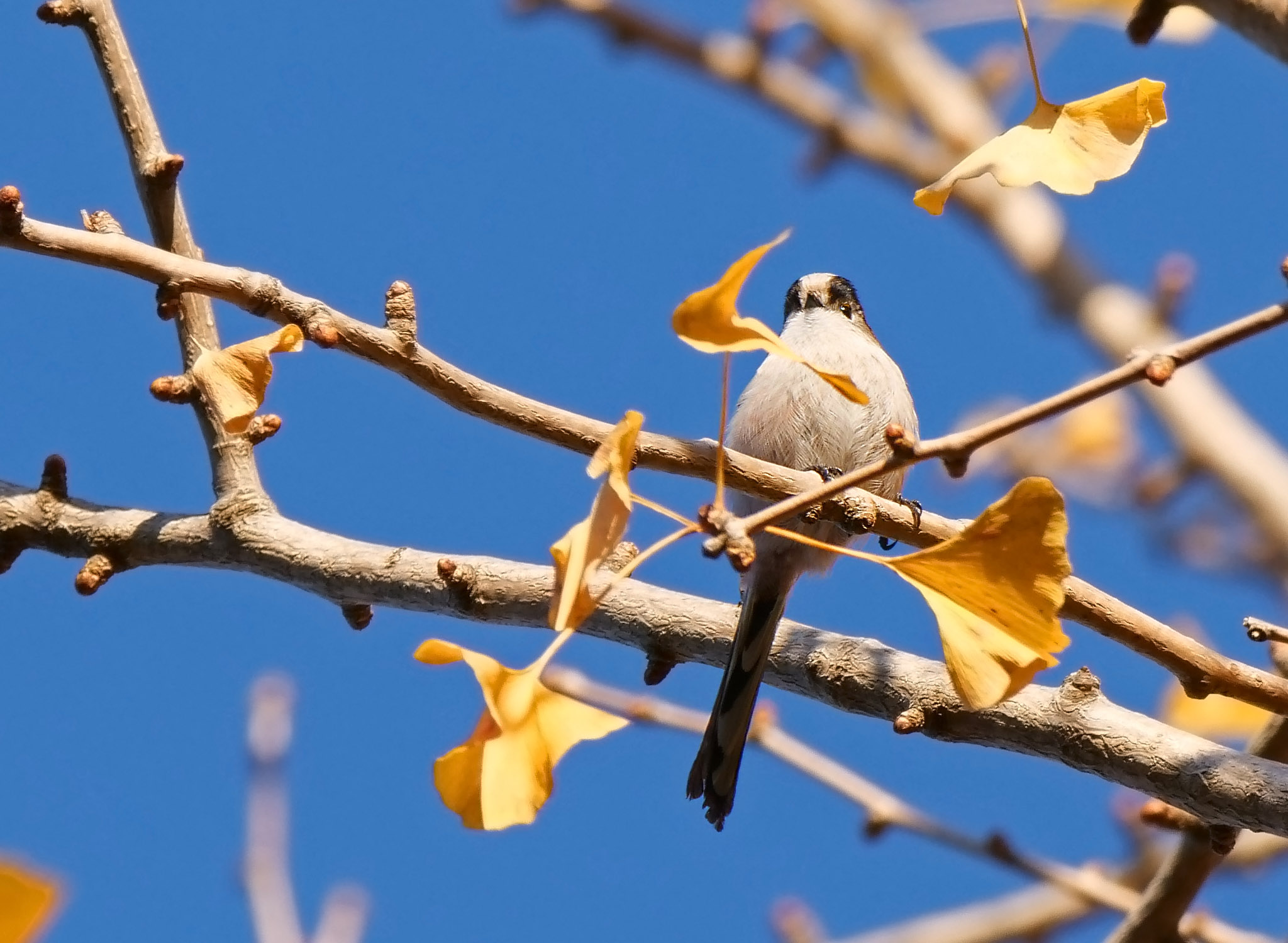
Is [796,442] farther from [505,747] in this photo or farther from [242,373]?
[505,747]

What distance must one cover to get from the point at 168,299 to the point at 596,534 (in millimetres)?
845

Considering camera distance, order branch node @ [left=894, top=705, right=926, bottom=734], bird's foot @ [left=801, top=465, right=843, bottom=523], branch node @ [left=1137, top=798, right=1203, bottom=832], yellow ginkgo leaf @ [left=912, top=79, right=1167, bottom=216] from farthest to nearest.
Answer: branch node @ [left=1137, top=798, right=1203, bottom=832] < branch node @ [left=894, top=705, right=926, bottom=734] < bird's foot @ [left=801, top=465, right=843, bottom=523] < yellow ginkgo leaf @ [left=912, top=79, right=1167, bottom=216]

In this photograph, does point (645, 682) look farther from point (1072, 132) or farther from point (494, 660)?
point (1072, 132)

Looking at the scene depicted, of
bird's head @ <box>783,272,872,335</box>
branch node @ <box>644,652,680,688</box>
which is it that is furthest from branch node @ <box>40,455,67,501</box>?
bird's head @ <box>783,272,872,335</box>

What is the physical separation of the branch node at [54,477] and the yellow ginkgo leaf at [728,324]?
1.58 meters

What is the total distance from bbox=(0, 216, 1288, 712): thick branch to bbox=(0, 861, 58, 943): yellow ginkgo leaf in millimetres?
969

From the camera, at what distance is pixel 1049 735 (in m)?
2.28

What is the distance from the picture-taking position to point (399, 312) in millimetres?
1940

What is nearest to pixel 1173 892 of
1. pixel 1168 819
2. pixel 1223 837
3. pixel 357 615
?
pixel 1168 819

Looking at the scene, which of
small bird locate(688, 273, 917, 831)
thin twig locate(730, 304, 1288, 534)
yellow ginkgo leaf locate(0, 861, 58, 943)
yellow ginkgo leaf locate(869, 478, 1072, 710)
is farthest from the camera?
small bird locate(688, 273, 917, 831)

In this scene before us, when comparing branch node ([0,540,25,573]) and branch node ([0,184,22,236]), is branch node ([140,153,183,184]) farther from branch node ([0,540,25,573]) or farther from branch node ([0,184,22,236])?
branch node ([0,540,25,573])

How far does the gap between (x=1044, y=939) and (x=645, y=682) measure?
9.16ft

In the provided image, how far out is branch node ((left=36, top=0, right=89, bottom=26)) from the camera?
2.33m

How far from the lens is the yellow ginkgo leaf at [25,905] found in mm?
1065
